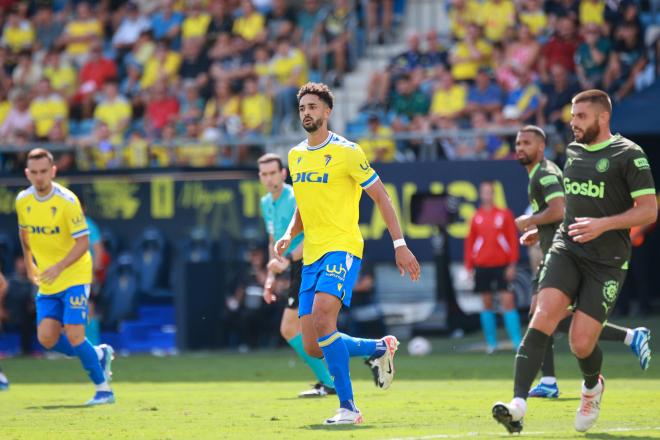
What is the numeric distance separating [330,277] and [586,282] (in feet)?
6.51

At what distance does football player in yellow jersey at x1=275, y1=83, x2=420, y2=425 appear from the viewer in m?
9.96

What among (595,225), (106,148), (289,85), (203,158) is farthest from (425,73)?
(595,225)

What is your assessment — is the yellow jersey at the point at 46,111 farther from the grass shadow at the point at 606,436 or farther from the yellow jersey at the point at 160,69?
the grass shadow at the point at 606,436

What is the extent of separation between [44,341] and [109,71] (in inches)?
560

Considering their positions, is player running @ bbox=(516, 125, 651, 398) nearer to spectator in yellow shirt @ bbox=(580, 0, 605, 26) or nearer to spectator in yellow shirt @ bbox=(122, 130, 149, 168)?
spectator in yellow shirt @ bbox=(580, 0, 605, 26)

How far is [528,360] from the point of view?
8.84 metres

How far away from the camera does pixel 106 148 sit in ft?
74.8

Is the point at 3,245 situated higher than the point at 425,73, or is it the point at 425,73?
the point at 425,73

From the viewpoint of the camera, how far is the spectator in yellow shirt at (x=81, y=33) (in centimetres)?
2734

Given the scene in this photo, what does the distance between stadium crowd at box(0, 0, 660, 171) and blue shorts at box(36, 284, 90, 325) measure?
879 centimetres

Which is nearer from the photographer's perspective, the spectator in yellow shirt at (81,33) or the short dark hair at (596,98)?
the short dark hair at (596,98)

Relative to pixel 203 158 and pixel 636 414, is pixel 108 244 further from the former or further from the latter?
pixel 636 414

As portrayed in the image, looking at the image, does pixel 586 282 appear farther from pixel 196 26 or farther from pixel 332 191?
pixel 196 26

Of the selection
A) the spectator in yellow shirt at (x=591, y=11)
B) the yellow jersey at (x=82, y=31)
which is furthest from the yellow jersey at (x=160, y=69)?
the spectator in yellow shirt at (x=591, y=11)
